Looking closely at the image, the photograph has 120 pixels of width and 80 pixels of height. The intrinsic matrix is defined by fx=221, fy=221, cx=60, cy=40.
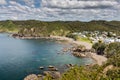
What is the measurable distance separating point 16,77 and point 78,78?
31.0 meters

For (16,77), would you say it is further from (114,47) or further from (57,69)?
(114,47)

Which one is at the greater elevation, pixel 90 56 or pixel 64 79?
pixel 64 79

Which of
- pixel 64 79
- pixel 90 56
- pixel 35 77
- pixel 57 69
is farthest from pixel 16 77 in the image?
pixel 90 56

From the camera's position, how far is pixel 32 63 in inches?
4262

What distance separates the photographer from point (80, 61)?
379ft

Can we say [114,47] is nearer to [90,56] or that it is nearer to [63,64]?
[90,56]

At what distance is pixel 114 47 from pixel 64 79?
72158 mm

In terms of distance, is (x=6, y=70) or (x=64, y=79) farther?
(x=6, y=70)

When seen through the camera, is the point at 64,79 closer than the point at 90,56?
Yes

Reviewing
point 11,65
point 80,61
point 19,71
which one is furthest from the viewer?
point 80,61

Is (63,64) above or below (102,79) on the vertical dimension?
below

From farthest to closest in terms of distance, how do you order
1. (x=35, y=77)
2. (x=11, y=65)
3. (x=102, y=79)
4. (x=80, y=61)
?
(x=80, y=61) → (x=11, y=65) → (x=35, y=77) → (x=102, y=79)

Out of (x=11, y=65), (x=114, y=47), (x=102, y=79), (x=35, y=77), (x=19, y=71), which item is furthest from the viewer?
(x=114, y=47)

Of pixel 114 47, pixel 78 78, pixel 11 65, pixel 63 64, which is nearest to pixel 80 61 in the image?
pixel 63 64
